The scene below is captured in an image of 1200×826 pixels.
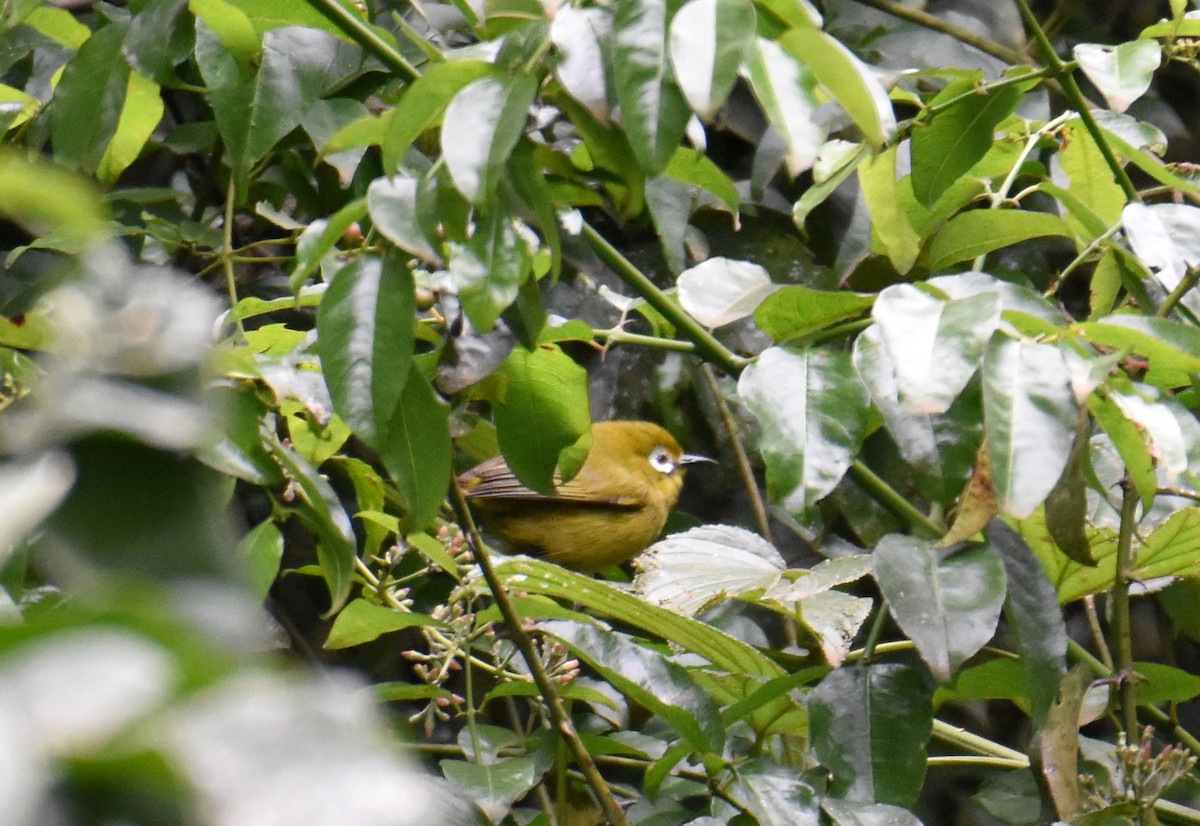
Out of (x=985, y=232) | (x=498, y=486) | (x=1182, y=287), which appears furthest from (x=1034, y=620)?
(x=498, y=486)

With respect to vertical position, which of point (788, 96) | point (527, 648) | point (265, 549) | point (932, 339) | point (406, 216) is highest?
point (788, 96)

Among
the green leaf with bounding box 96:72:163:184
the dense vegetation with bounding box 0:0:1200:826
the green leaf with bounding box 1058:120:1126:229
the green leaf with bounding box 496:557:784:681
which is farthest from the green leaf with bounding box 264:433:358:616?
the green leaf with bounding box 1058:120:1126:229

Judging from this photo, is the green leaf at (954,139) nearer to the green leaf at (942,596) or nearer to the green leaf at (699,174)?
the green leaf at (699,174)

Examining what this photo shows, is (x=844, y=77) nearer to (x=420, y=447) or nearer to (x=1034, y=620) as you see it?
(x=420, y=447)

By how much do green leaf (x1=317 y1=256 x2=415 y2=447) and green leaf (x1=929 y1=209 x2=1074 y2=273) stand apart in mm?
896

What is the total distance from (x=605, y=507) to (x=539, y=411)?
7.86 feet

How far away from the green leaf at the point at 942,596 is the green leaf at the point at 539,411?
1.30ft

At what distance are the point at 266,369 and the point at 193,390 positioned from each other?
1.00m

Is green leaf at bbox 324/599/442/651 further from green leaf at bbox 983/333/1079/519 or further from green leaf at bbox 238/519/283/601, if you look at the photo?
green leaf at bbox 983/333/1079/519

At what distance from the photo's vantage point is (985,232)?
1.84 meters

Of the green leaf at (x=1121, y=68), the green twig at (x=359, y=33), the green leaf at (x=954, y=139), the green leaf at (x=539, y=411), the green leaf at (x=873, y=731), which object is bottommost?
the green leaf at (x=873, y=731)

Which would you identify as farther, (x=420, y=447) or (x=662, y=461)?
(x=662, y=461)

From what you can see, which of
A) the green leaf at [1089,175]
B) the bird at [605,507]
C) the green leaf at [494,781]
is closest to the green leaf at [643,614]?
the green leaf at [494,781]

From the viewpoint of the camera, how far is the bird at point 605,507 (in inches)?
154
